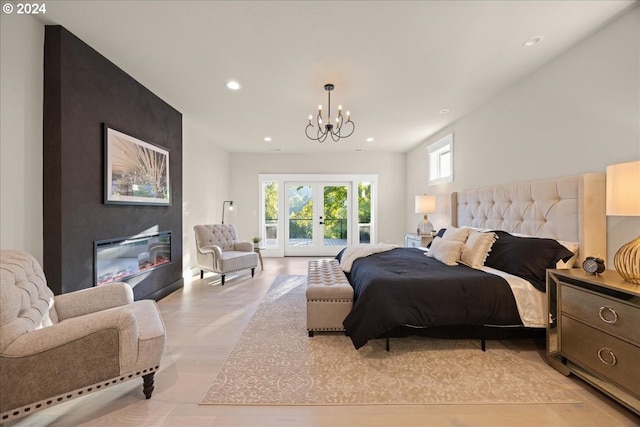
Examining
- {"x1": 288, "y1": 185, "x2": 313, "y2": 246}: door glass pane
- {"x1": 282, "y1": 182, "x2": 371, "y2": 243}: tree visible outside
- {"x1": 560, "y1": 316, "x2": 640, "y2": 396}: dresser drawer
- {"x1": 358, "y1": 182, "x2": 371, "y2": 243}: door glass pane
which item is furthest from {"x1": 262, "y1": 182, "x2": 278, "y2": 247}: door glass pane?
{"x1": 560, "y1": 316, "x2": 640, "y2": 396}: dresser drawer

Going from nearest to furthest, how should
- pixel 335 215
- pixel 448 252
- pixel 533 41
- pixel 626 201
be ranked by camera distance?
pixel 626 201 → pixel 533 41 → pixel 448 252 → pixel 335 215

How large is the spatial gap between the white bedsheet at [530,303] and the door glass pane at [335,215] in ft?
15.2

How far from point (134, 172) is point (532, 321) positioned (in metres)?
4.18

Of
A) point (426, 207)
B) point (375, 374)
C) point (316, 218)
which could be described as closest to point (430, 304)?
point (375, 374)

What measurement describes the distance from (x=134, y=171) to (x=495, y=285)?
151 inches

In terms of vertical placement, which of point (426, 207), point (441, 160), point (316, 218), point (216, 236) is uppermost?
point (441, 160)

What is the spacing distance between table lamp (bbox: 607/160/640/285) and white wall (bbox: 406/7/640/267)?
21.2 inches

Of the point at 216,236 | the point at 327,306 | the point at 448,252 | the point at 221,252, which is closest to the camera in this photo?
the point at 327,306

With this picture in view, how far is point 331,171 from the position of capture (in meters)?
6.55

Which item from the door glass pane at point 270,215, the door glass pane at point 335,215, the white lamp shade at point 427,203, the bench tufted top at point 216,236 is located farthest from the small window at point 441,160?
the bench tufted top at point 216,236

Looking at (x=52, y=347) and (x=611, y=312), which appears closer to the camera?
(x=52, y=347)

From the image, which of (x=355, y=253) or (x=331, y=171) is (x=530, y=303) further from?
(x=331, y=171)

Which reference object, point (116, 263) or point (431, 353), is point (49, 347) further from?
point (431, 353)

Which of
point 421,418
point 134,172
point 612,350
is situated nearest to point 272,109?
point 134,172
